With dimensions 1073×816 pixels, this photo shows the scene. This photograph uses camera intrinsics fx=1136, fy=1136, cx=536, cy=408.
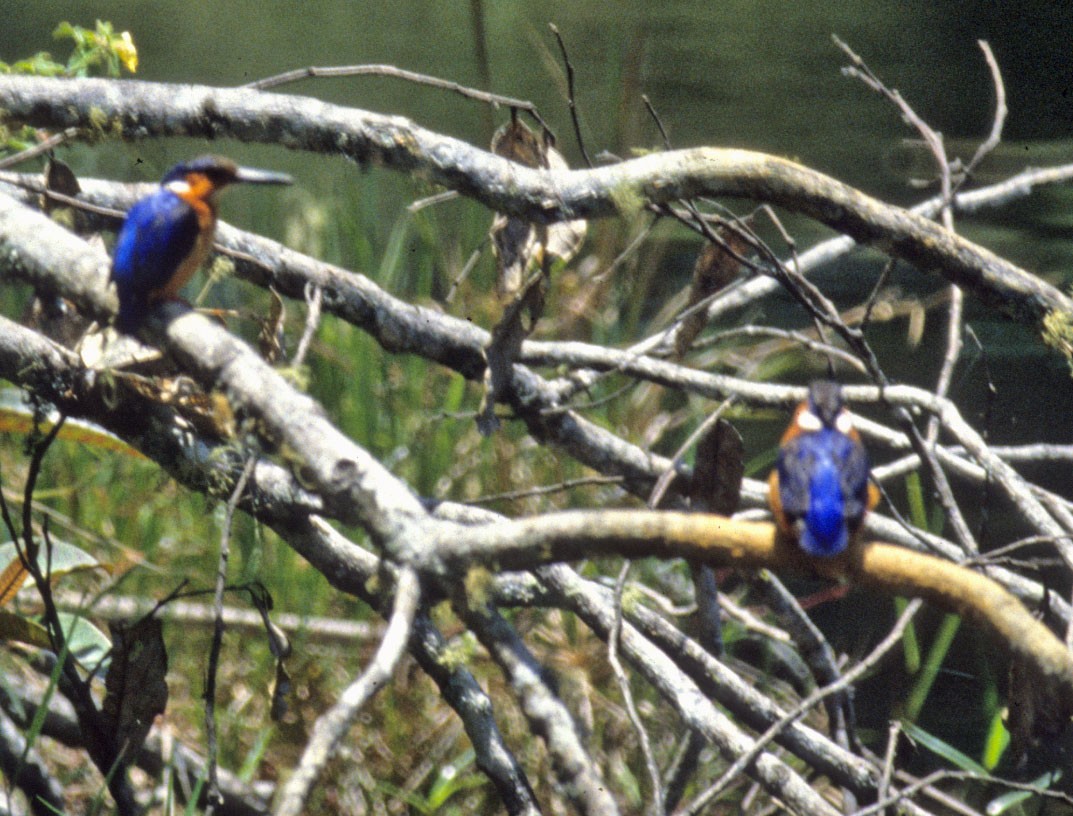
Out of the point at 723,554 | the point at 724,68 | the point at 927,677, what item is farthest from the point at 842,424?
the point at 724,68

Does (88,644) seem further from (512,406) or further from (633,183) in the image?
(633,183)

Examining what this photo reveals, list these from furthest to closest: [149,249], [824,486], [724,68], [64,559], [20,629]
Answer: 1. [724,68]
2. [64,559]
3. [20,629]
4. [149,249]
5. [824,486]

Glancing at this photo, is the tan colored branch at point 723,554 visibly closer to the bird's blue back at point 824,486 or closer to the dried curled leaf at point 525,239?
the bird's blue back at point 824,486

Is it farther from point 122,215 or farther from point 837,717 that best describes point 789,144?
point 122,215

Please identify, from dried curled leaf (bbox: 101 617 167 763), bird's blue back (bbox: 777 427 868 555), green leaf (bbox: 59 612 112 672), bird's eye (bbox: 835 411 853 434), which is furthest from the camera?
green leaf (bbox: 59 612 112 672)

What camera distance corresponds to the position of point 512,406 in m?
2.48

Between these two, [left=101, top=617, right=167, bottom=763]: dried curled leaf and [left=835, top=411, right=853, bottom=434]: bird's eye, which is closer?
[left=835, top=411, right=853, bottom=434]: bird's eye

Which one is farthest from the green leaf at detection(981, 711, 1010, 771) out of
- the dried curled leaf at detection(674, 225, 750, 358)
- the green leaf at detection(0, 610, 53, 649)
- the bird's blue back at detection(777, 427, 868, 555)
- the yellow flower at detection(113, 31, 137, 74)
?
the yellow flower at detection(113, 31, 137, 74)

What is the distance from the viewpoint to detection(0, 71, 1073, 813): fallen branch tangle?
140 cm

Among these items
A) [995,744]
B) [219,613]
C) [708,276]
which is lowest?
[995,744]

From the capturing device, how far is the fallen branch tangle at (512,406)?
140cm

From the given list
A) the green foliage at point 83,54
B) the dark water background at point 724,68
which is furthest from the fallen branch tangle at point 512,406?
the dark water background at point 724,68

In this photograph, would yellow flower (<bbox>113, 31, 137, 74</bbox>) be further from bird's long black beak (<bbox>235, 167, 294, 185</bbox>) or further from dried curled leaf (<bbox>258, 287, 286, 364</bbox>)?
dried curled leaf (<bbox>258, 287, 286, 364</bbox>)

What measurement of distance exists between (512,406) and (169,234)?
2.80ft
